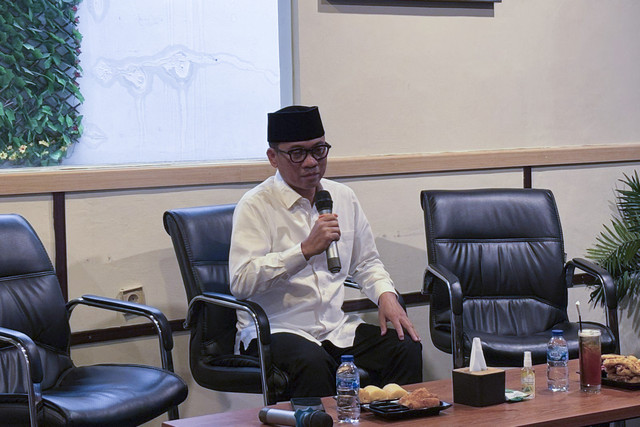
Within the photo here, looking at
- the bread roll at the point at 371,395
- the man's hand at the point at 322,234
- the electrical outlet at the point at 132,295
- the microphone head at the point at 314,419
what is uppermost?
the man's hand at the point at 322,234

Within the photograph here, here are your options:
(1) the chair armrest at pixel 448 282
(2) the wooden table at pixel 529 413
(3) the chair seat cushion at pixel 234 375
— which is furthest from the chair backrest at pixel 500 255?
(2) the wooden table at pixel 529 413

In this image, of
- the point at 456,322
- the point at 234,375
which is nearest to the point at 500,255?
the point at 456,322

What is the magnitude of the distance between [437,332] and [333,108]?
1.12 meters

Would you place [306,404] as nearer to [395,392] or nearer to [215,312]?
[395,392]

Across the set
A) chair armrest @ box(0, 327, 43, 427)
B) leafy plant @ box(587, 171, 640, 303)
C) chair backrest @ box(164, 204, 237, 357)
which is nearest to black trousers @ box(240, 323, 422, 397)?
chair backrest @ box(164, 204, 237, 357)

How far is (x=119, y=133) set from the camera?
161 inches

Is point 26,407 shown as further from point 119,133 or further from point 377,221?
point 377,221

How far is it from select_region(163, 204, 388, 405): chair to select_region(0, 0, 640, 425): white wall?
37cm

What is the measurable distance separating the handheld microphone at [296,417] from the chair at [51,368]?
1.77ft

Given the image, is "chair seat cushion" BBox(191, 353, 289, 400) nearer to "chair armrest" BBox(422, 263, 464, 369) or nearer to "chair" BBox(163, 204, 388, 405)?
"chair" BBox(163, 204, 388, 405)

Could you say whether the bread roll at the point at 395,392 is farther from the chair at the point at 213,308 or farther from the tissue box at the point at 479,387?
the chair at the point at 213,308

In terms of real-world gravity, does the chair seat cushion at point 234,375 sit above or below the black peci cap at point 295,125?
below

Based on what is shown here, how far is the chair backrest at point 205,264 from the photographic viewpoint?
11.6ft

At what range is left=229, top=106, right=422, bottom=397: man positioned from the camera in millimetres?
3396
